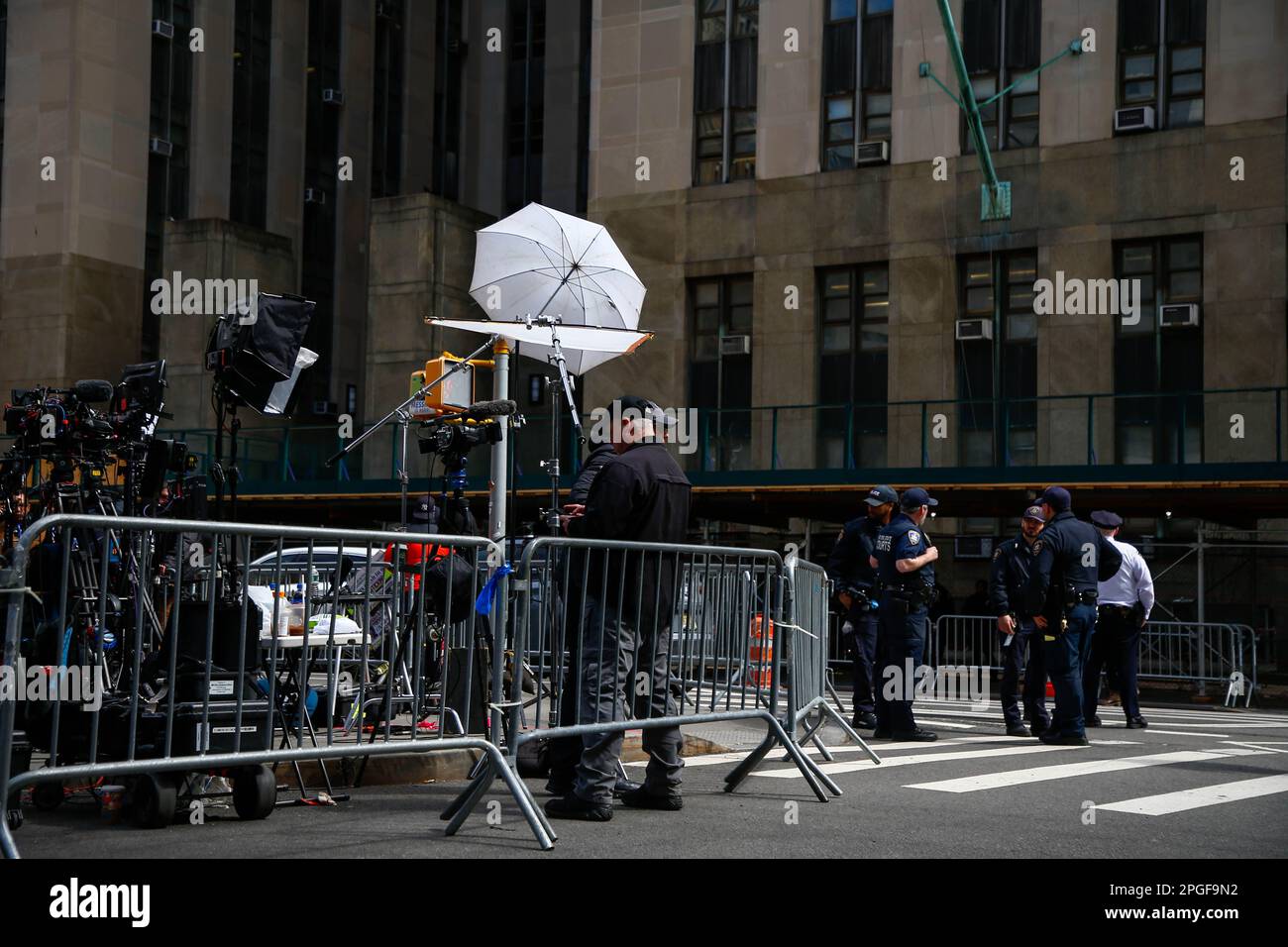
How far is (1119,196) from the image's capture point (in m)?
30.0

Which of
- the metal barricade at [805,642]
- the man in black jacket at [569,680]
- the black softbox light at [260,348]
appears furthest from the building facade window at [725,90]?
the man in black jacket at [569,680]

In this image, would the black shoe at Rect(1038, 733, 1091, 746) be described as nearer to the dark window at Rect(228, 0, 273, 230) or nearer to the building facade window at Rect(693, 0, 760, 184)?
the building facade window at Rect(693, 0, 760, 184)

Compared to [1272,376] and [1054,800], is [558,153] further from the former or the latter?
[1054,800]

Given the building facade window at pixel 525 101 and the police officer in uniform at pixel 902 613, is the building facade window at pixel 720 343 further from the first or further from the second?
the police officer in uniform at pixel 902 613

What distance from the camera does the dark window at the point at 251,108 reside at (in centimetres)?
4962

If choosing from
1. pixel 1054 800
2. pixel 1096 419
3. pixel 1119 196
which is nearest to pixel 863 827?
pixel 1054 800

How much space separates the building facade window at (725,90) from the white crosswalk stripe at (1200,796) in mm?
25118

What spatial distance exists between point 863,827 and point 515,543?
260cm

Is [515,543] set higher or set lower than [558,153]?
lower

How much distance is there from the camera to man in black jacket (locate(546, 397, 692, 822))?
7.80m

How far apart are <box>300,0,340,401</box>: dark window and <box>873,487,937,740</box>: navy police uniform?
132 ft

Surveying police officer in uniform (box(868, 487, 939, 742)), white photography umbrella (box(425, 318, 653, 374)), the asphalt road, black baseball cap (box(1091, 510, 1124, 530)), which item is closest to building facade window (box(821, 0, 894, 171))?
black baseball cap (box(1091, 510, 1124, 530))

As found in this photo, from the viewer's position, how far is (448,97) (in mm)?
54156

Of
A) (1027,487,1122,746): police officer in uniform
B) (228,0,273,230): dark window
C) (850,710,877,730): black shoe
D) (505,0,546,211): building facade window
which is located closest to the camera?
(1027,487,1122,746): police officer in uniform
